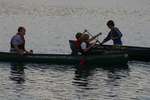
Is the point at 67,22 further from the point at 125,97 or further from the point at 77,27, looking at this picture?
the point at 125,97

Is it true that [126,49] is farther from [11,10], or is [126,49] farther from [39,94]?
[11,10]

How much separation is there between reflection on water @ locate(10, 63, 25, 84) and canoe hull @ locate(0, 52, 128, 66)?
48 centimetres

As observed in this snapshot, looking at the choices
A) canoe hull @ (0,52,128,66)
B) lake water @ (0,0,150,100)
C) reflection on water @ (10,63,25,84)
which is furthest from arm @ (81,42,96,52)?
reflection on water @ (10,63,25,84)

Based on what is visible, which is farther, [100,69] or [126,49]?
[126,49]

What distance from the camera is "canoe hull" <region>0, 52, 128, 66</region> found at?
30.2m

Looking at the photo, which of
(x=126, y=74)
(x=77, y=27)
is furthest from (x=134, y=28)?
(x=126, y=74)

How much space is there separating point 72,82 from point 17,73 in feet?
10.5

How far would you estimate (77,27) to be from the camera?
58.8m

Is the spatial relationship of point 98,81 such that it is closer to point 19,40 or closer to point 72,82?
point 72,82

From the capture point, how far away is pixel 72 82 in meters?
26.0

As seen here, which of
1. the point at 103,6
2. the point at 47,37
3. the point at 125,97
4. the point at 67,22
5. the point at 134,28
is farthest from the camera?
the point at 103,6

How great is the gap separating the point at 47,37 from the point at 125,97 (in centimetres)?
2654

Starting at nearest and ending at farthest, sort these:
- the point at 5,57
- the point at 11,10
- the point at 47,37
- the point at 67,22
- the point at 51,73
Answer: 1. the point at 51,73
2. the point at 5,57
3. the point at 47,37
4. the point at 67,22
5. the point at 11,10

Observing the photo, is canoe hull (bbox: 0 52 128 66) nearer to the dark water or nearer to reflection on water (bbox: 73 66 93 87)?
the dark water
